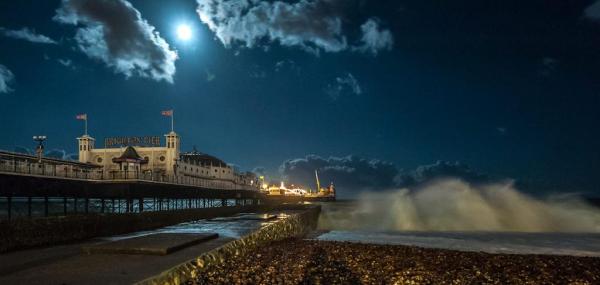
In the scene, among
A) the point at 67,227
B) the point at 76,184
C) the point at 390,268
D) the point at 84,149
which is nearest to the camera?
the point at 390,268

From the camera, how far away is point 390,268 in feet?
42.6

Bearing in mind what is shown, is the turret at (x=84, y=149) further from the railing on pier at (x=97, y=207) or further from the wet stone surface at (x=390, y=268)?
the wet stone surface at (x=390, y=268)

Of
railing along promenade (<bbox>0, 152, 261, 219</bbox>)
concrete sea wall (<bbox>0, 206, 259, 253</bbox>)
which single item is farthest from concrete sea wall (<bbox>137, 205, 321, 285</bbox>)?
railing along promenade (<bbox>0, 152, 261, 219</bbox>)

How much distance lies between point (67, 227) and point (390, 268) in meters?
11.7

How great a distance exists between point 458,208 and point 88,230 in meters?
43.6

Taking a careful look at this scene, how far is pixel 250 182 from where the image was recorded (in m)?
151

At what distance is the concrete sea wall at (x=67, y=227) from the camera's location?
13438 mm

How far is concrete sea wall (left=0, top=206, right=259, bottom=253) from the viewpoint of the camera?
1344 centimetres

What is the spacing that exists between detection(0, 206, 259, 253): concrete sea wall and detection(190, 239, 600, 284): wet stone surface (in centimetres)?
675

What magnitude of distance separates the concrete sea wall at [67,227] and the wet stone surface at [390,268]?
6751mm

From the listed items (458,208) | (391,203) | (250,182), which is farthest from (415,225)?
(250,182)

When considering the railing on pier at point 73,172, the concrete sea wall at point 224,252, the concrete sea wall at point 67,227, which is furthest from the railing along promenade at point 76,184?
the concrete sea wall at point 224,252

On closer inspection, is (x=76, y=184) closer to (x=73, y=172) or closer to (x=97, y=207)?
(x=73, y=172)

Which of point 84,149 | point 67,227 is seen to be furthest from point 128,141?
point 67,227
